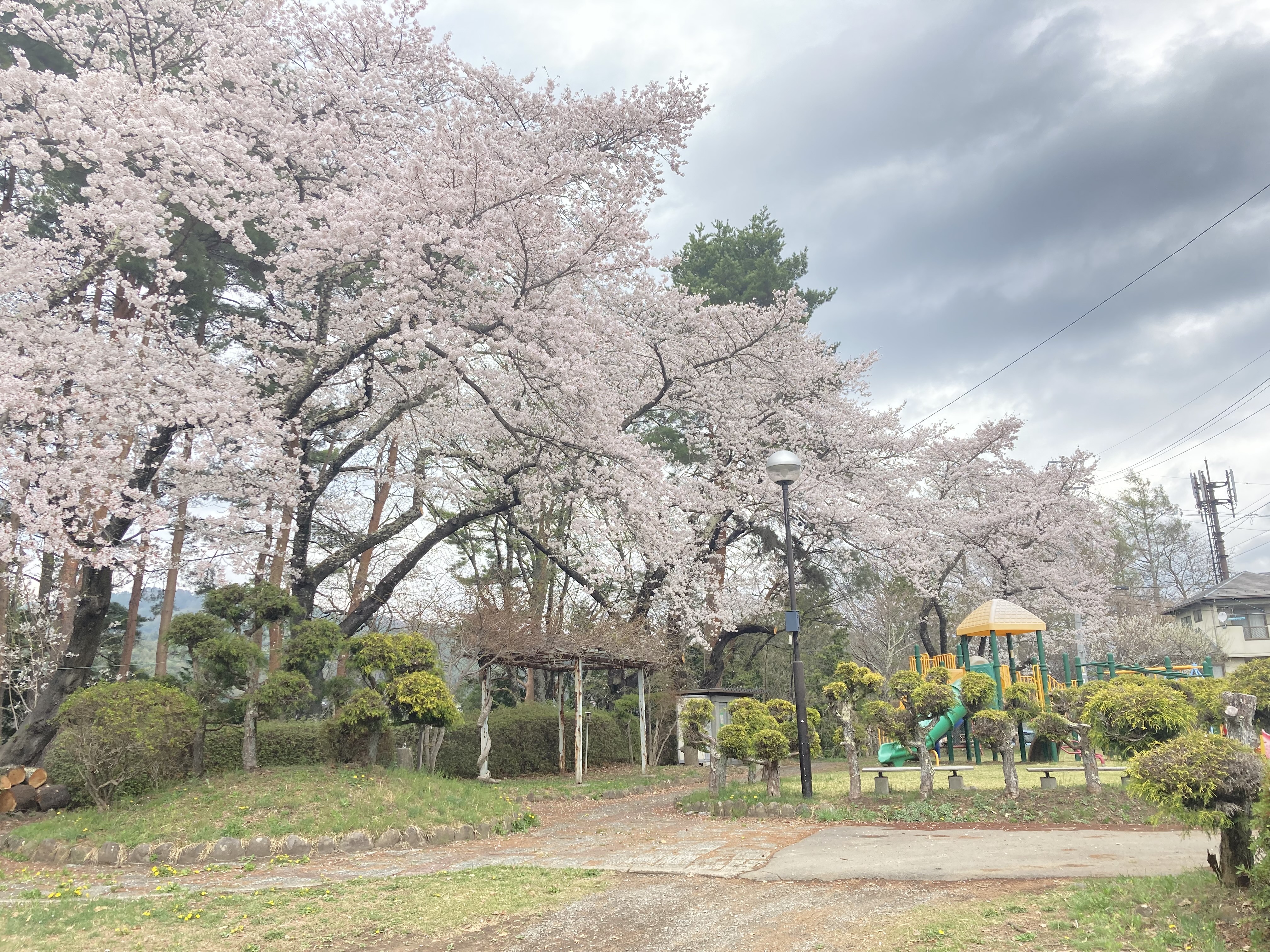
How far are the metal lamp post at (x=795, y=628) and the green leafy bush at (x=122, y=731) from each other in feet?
23.8

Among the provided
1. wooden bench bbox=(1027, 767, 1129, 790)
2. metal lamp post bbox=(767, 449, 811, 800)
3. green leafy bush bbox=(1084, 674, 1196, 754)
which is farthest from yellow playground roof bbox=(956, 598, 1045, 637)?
green leafy bush bbox=(1084, 674, 1196, 754)

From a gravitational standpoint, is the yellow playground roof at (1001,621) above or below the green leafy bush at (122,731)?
above

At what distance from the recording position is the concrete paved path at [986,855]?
17.3ft

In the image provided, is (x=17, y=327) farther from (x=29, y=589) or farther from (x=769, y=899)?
(x=769, y=899)

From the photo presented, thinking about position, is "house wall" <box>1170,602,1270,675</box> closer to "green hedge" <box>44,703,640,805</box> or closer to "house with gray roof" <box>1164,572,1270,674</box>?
"house with gray roof" <box>1164,572,1270,674</box>

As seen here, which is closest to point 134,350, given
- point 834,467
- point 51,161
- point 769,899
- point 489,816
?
point 51,161

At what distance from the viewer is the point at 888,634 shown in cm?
2409

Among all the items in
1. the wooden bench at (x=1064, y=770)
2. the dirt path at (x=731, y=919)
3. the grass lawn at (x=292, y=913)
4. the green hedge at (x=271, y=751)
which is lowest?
the wooden bench at (x=1064, y=770)

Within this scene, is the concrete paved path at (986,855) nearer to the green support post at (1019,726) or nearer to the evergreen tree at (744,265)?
the green support post at (1019,726)

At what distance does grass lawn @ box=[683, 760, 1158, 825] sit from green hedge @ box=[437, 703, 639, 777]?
555 centimetres

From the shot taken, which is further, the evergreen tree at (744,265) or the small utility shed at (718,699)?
the evergreen tree at (744,265)

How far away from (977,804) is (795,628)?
2.69 meters

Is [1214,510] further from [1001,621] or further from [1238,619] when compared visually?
[1001,621]

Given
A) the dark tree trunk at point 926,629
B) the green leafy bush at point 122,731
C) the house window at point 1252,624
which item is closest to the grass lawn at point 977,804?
the green leafy bush at point 122,731
